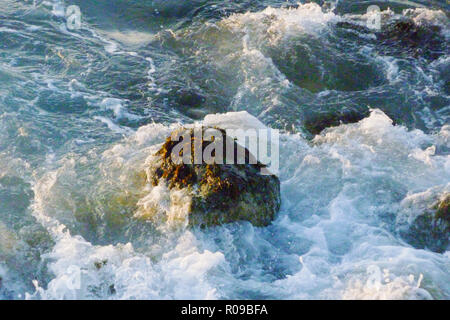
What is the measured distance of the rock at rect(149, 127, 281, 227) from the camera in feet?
19.5

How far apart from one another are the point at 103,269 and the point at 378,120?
183 inches

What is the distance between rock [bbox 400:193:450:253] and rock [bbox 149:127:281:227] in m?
1.57

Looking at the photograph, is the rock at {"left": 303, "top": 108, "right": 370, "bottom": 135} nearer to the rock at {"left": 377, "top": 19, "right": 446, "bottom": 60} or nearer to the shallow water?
the shallow water

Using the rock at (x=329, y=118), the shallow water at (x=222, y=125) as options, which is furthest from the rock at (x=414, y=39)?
the rock at (x=329, y=118)

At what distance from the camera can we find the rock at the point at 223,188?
593 cm

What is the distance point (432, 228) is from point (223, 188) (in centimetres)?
248

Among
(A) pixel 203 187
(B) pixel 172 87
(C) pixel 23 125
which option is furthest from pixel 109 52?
(A) pixel 203 187

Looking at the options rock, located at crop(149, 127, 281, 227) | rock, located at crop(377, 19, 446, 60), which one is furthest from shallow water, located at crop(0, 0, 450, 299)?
rock, located at crop(149, 127, 281, 227)

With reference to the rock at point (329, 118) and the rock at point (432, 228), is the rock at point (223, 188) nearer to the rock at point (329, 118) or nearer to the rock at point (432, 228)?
the rock at point (432, 228)

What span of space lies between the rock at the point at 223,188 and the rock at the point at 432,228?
1.57 meters

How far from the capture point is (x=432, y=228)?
6211mm

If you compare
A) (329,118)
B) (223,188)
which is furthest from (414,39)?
(223,188)

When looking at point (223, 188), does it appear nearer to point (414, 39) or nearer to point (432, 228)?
point (432, 228)

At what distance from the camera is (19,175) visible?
22.5ft
